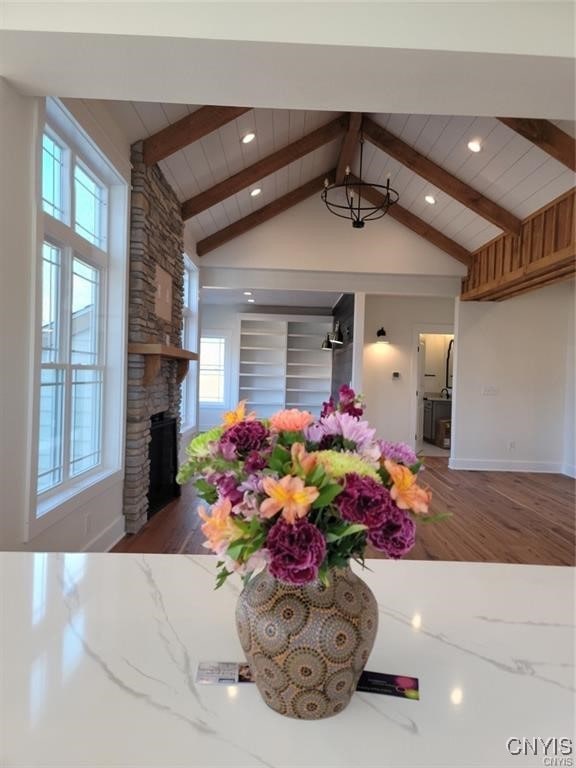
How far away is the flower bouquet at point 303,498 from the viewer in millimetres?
599

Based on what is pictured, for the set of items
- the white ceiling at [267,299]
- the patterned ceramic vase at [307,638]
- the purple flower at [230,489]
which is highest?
the white ceiling at [267,299]

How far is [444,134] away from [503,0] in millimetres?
3092

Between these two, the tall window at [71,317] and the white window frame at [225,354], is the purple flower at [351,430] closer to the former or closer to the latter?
the tall window at [71,317]

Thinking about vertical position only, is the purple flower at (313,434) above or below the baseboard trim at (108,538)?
above

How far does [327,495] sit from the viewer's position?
0.61 m

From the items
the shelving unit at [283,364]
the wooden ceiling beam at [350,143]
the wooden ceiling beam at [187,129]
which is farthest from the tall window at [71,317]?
the shelving unit at [283,364]

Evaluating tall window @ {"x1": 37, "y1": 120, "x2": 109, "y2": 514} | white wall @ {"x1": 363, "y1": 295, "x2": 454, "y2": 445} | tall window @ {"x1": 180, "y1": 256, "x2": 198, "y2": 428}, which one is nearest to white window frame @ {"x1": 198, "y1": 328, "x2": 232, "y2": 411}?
white wall @ {"x1": 363, "y1": 295, "x2": 454, "y2": 445}

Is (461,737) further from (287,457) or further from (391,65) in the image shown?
(391,65)

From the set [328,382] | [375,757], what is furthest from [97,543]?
[328,382]

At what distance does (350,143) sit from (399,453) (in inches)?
222

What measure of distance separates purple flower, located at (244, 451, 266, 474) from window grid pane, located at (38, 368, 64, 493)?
8.27 feet

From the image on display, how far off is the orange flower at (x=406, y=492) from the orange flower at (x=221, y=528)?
21cm

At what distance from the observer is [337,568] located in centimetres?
68

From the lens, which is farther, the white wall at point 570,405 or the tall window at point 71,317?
the white wall at point 570,405
